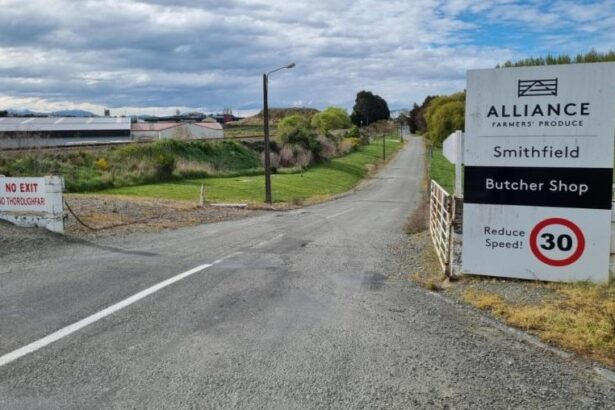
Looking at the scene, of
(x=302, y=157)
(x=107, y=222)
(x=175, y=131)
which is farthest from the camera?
(x=175, y=131)

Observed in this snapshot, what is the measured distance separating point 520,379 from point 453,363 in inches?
22.9

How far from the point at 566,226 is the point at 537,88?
76.2 inches

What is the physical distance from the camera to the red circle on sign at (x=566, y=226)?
25.6 ft

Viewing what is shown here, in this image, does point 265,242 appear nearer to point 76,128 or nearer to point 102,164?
point 102,164

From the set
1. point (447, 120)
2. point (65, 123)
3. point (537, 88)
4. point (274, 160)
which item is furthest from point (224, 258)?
point (65, 123)

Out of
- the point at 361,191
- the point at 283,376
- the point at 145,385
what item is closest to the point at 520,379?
the point at 283,376

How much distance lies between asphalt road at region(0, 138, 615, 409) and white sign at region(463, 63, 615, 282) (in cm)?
157

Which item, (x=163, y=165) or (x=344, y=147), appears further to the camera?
(x=344, y=147)

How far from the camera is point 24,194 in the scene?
13.7 metres

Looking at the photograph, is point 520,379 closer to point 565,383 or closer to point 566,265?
point 565,383

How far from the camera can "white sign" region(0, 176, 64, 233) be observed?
1348cm

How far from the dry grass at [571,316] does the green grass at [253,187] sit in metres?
24.7

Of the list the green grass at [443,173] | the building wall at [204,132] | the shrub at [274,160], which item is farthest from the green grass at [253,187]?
the building wall at [204,132]

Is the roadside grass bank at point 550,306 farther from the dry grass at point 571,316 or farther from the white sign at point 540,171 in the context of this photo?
the white sign at point 540,171
